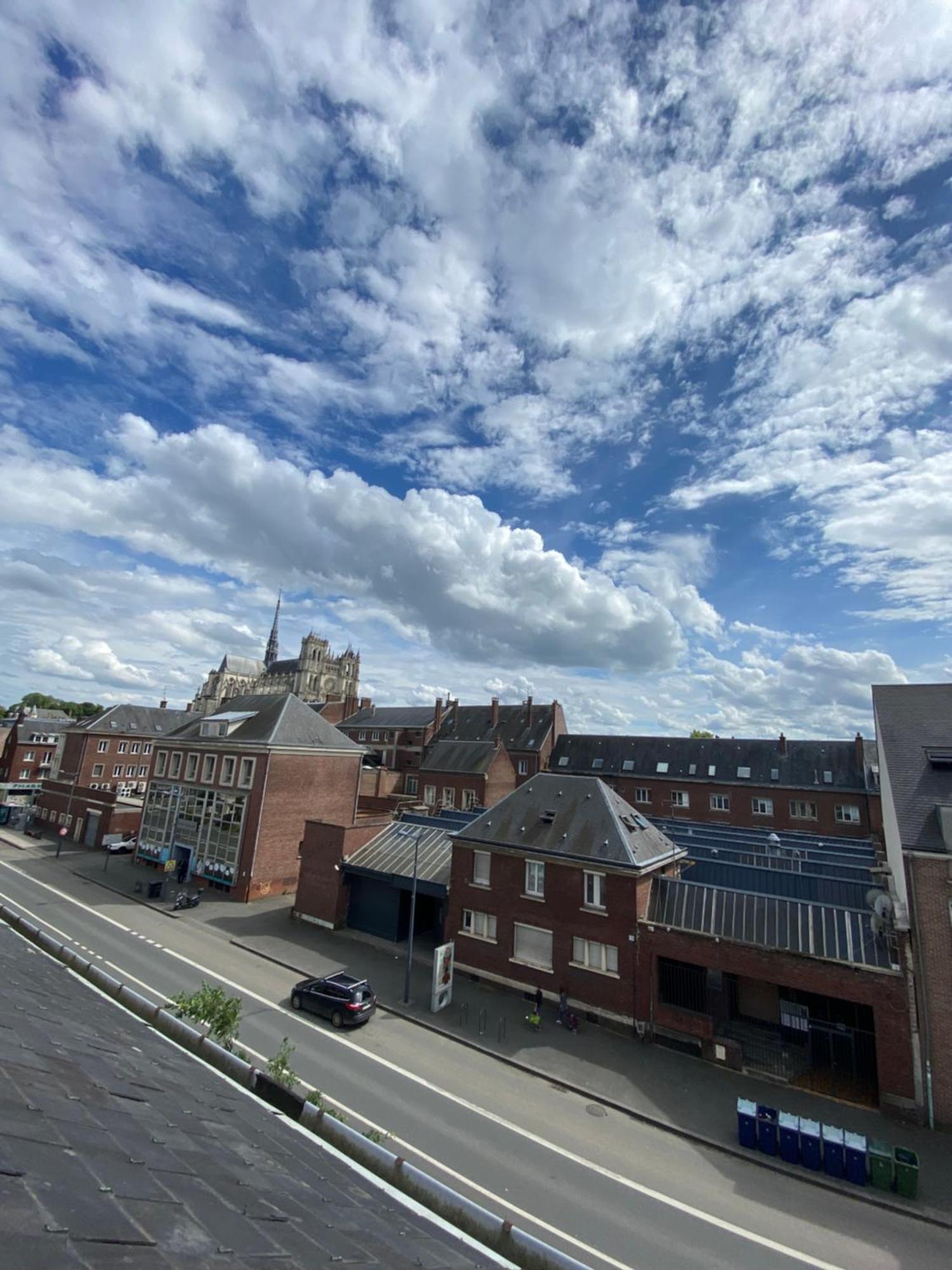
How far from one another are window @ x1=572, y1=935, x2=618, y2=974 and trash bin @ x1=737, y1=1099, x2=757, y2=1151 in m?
6.58

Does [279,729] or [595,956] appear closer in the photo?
[595,956]

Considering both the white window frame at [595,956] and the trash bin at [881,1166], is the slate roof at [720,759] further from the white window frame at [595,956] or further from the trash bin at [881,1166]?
the trash bin at [881,1166]

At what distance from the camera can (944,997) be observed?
55.0ft

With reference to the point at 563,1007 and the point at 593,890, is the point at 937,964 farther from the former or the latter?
the point at 563,1007

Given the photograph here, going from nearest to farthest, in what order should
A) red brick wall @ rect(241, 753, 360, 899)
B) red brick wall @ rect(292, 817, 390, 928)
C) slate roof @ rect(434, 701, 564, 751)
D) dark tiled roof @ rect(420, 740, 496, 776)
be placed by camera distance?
red brick wall @ rect(292, 817, 390, 928)
red brick wall @ rect(241, 753, 360, 899)
dark tiled roof @ rect(420, 740, 496, 776)
slate roof @ rect(434, 701, 564, 751)

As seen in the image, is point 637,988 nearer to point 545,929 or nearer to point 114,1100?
point 545,929

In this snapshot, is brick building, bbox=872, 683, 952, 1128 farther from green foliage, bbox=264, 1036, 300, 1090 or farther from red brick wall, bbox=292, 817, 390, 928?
red brick wall, bbox=292, 817, 390, 928

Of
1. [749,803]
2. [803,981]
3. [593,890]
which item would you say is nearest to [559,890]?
[593,890]

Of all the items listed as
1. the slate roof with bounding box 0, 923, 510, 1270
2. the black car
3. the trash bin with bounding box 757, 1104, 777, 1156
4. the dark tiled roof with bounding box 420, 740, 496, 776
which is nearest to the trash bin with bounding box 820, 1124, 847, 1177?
the trash bin with bounding box 757, 1104, 777, 1156

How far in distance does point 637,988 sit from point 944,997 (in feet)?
29.9

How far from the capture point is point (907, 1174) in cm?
1405

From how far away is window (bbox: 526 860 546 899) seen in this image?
24.6 m

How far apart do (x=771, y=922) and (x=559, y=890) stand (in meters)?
7.62

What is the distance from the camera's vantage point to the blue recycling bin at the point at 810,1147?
1501 centimetres
